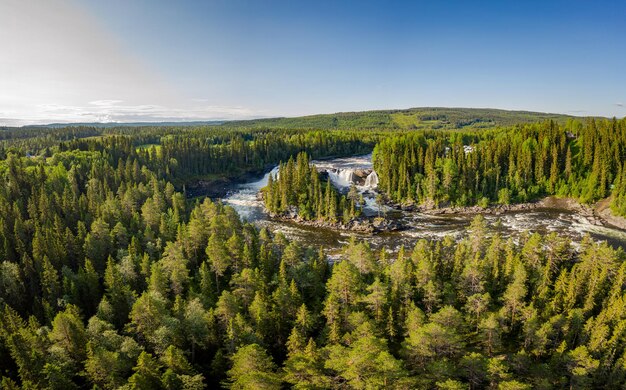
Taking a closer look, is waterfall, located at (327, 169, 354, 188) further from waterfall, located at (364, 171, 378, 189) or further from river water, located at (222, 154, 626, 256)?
river water, located at (222, 154, 626, 256)

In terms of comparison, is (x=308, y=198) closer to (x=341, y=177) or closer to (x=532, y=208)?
(x=341, y=177)

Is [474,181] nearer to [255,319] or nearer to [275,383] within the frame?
[255,319]

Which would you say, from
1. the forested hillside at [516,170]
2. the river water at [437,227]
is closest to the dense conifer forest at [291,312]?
the river water at [437,227]

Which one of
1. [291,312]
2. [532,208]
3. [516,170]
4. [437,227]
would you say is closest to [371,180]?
[437,227]

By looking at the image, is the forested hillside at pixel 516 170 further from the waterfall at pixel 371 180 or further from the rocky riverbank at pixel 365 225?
the rocky riverbank at pixel 365 225

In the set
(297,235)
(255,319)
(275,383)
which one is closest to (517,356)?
(275,383)

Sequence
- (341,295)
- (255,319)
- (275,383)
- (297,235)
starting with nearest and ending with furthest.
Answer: (275,383) → (255,319) → (341,295) → (297,235)
